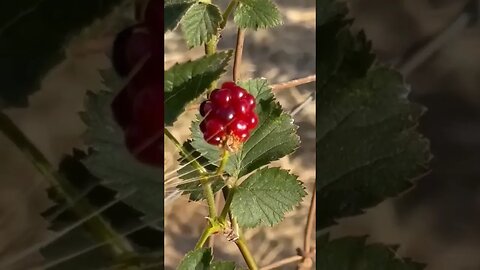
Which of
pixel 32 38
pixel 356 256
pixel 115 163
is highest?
pixel 32 38

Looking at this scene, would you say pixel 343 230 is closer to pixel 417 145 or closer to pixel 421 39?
pixel 417 145

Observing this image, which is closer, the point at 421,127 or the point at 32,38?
the point at 32,38

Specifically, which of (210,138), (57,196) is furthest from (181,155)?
(57,196)

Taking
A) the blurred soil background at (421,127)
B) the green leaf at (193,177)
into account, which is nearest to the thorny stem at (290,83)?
the blurred soil background at (421,127)

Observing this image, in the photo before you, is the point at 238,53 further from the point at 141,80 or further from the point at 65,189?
the point at 65,189

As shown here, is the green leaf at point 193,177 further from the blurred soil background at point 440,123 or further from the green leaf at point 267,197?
the blurred soil background at point 440,123

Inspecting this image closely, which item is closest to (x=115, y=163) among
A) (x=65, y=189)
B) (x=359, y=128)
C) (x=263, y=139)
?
(x=65, y=189)

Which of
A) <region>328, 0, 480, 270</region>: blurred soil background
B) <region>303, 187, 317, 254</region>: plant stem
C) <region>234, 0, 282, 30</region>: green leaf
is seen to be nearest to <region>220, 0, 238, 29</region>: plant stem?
<region>234, 0, 282, 30</region>: green leaf
